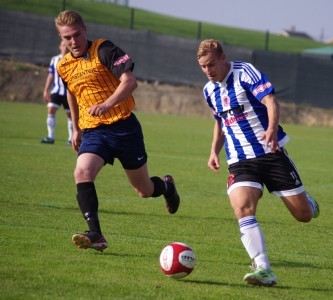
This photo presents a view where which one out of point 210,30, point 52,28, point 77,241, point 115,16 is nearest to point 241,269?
point 77,241

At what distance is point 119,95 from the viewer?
22.8 feet

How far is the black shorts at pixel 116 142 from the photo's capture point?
7320 mm

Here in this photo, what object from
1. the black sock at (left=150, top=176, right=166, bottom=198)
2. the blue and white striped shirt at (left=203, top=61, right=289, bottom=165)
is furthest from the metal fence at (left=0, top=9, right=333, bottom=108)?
the blue and white striped shirt at (left=203, top=61, right=289, bottom=165)

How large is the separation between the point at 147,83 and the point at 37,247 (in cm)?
2766

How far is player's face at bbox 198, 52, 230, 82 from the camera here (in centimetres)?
641

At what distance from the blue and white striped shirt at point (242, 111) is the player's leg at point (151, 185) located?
4.41ft

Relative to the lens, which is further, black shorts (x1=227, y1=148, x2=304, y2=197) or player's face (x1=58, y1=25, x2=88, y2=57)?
player's face (x1=58, y1=25, x2=88, y2=57)

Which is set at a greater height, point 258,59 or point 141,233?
point 141,233

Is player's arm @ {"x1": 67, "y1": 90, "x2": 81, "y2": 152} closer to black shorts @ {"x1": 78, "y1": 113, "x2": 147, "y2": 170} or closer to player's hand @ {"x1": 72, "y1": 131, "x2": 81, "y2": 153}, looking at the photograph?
player's hand @ {"x1": 72, "y1": 131, "x2": 81, "y2": 153}

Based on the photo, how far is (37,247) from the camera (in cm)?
698

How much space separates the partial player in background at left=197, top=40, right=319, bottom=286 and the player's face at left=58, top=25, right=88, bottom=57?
1.26 metres

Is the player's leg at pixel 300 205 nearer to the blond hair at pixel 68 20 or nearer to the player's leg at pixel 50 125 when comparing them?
the blond hair at pixel 68 20

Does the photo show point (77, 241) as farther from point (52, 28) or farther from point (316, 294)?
point (52, 28)

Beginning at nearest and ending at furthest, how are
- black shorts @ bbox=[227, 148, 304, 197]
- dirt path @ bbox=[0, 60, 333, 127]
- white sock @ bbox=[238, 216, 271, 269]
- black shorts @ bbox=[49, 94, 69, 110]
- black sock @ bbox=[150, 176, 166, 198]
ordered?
1. white sock @ bbox=[238, 216, 271, 269]
2. black shorts @ bbox=[227, 148, 304, 197]
3. black sock @ bbox=[150, 176, 166, 198]
4. black shorts @ bbox=[49, 94, 69, 110]
5. dirt path @ bbox=[0, 60, 333, 127]
